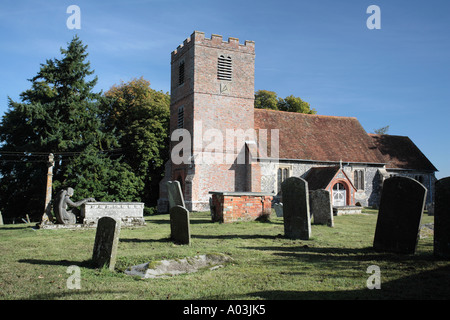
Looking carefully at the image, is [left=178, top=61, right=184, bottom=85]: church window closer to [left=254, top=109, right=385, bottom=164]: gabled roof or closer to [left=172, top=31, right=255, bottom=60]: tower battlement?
[left=172, top=31, right=255, bottom=60]: tower battlement

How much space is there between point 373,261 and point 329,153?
22066 millimetres

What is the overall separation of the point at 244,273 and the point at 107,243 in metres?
2.74

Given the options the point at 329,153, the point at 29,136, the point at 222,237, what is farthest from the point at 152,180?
the point at 222,237

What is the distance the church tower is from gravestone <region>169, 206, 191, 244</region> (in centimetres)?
1375

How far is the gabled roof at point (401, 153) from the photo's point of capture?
31.5 m

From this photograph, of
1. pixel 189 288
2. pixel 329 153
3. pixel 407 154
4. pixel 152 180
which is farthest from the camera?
pixel 407 154

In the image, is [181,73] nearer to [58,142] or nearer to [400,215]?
[58,142]

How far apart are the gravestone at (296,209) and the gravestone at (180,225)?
313 cm

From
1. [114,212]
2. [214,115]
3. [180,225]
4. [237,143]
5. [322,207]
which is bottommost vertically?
[114,212]

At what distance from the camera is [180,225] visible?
9578mm

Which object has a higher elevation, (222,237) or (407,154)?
(407,154)

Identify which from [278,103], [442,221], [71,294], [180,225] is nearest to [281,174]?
[278,103]
